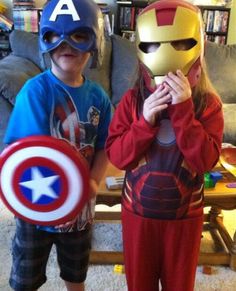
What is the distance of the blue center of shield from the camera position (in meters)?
0.81

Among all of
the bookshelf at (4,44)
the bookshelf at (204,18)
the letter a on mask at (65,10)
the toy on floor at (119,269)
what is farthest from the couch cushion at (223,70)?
the letter a on mask at (65,10)

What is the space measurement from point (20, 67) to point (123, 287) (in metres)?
1.50

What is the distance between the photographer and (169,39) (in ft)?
2.61

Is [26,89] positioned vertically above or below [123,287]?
above

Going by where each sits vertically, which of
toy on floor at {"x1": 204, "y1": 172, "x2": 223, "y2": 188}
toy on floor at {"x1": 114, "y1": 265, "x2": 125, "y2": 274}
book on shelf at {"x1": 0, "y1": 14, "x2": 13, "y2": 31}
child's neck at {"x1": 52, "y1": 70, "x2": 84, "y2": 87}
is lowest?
toy on floor at {"x1": 114, "y1": 265, "x2": 125, "y2": 274}

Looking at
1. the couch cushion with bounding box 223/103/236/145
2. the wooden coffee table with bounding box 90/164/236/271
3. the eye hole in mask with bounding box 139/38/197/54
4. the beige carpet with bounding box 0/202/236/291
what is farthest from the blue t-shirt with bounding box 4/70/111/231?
the couch cushion with bounding box 223/103/236/145

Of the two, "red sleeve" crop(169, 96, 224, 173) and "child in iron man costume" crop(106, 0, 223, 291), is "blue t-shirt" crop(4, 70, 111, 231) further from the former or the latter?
"red sleeve" crop(169, 96, 224, 173)

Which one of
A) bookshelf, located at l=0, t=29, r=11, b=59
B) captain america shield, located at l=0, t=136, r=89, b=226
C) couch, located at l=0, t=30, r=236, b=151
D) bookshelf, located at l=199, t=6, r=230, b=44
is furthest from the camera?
bookshelf, located at l=199, t=6, r=230, b=44

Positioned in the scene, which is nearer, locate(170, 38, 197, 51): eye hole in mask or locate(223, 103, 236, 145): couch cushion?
locate(170, 38, 197, 51): eye hole in mask

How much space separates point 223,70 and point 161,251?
2097mm

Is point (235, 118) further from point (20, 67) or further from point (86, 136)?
point (86, 136)

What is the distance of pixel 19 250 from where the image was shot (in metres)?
1.02

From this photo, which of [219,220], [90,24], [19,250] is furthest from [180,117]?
[219,220]

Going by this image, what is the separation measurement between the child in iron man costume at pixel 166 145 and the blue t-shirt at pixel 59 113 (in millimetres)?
72
